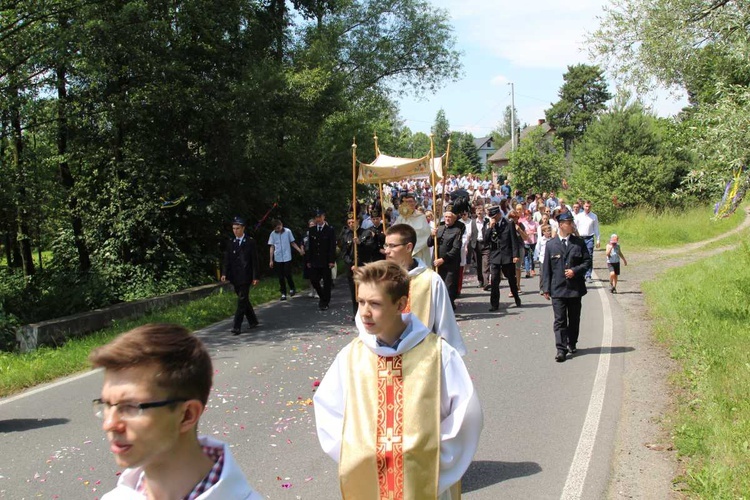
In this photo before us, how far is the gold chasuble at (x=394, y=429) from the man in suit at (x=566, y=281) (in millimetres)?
6297

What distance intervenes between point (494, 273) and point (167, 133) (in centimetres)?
850

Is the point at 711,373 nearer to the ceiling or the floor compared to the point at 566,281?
nearer to the floor

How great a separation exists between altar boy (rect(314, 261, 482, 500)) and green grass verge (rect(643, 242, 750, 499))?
97.2 inches

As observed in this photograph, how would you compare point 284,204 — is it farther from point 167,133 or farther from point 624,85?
point 624,85

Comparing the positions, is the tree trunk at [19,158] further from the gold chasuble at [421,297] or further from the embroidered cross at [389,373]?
the embroidered cross at [389,373]

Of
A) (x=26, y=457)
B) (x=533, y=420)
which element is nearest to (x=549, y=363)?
(x=533, y=420)

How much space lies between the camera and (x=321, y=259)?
588 inches

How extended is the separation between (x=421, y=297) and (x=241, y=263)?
7721 millimetres

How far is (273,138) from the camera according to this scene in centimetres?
1817

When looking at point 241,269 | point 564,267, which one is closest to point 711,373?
point 564,267

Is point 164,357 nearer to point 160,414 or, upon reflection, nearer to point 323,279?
point 160,414

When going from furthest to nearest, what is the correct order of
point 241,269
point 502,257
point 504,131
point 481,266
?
point 504,131 < point 481,266 < point 502,257 < point 241,269

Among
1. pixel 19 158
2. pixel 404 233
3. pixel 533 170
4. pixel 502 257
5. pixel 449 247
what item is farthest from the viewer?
pixel 533 170

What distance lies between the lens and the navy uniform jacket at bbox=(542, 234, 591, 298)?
9688 mm
